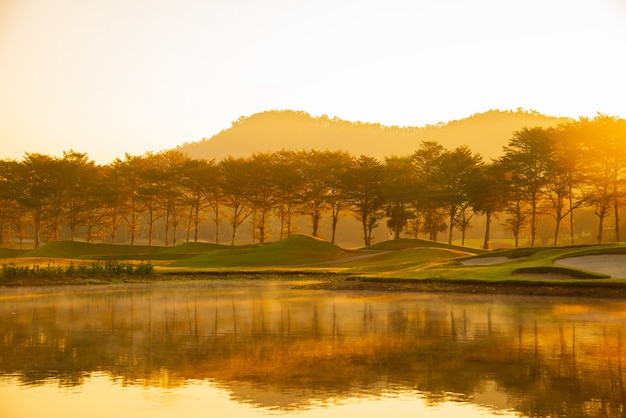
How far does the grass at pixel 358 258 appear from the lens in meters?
43.6

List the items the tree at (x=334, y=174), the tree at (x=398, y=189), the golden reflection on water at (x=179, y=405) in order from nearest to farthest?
the golden reflection on water at (x=179, y=405) → the tree at (x=398, y=189) → the tree at (x=334, y=174)

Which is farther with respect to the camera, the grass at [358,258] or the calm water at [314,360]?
the grass at [358,258]

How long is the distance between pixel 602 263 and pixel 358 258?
3487 centimetres

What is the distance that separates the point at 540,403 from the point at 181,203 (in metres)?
107

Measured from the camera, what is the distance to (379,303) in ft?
111

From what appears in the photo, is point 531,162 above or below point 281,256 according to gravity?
above

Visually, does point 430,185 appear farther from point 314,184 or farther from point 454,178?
point 314,184

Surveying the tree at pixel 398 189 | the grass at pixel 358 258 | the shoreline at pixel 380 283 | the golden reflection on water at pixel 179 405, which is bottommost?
the golden reflection on water at pixel 179 405

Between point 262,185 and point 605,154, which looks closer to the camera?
point 605,154

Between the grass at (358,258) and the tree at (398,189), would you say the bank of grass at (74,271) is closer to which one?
the grass at (358,258)

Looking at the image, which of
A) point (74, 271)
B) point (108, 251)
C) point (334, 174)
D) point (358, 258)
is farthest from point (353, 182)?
point (74, 271)

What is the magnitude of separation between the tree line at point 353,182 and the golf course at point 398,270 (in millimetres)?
17262

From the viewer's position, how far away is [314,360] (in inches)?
714

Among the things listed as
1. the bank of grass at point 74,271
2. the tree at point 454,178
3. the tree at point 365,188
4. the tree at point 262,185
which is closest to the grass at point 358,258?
the bank of grass at point 74,271
